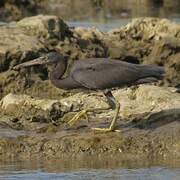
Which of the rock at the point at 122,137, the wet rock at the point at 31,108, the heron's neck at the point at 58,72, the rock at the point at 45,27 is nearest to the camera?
the rock at the point at 122,137

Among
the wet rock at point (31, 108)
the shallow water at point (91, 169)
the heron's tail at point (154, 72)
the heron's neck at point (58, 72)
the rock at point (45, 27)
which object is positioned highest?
the heron's tail at point (154, 72)

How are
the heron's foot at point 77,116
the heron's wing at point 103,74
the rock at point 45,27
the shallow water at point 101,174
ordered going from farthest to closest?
the rock at point 45,27 < the heron's foot at point 77,116 < the heron's wing at point 103,74 < the shallow water at point 101,174

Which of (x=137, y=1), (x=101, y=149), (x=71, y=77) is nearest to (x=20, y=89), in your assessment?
(x=71, y=77)

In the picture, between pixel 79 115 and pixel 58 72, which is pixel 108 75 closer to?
pixel 79 115

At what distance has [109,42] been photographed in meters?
16.9

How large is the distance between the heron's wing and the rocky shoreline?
0.64 meters

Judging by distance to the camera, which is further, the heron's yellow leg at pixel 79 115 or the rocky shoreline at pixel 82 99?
the heron's yellow leg at pixel 79 115

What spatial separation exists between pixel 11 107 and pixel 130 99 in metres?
1.81

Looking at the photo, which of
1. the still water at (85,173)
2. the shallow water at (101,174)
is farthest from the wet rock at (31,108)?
the shallow water at (101,174)

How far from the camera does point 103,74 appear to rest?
39.3 ft

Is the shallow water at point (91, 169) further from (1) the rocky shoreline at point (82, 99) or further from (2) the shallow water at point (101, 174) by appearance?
(1) the rocky shoreline at point (82, 99)

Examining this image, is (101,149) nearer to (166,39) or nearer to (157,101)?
(157,101)

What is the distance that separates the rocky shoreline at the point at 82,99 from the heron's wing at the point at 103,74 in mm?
644

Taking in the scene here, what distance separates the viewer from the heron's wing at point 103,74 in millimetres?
11906
